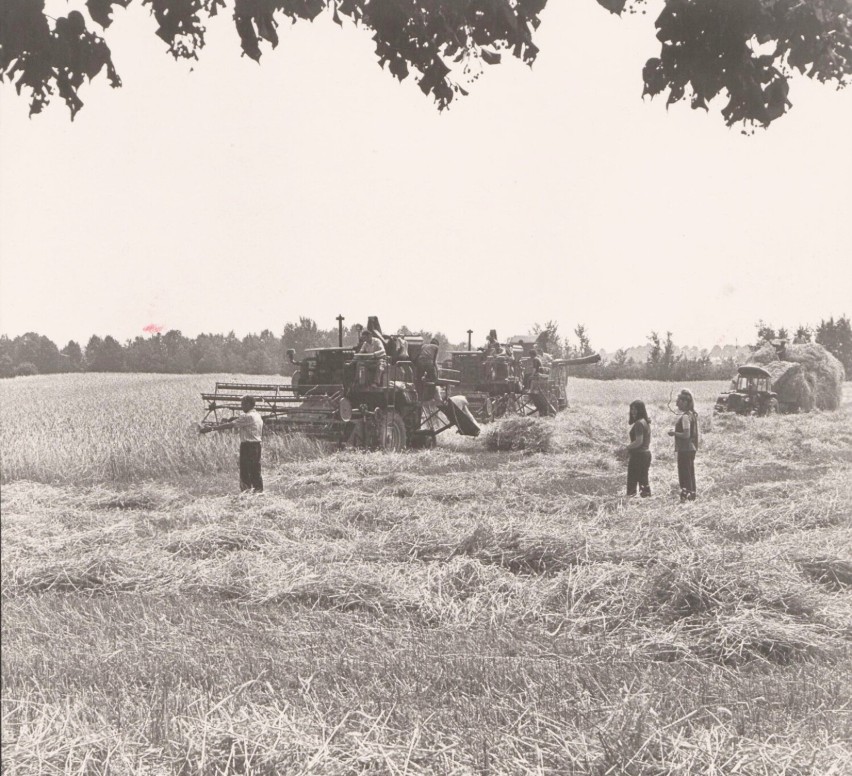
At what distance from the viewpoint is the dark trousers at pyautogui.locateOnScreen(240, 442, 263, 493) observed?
821cm

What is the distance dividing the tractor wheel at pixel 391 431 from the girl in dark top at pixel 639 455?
5.28m

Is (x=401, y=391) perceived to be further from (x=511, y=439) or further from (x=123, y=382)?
(x=123, y=382)

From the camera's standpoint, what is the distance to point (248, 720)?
111 inches

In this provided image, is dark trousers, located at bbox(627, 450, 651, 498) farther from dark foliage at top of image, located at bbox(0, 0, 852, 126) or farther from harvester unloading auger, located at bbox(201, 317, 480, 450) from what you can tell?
dark foliage at top of image, located at bbox(0, 0, 852, 126)

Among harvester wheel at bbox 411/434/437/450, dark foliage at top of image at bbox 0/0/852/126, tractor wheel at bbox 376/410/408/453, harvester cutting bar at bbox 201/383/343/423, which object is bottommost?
harvester wheel at bbox 411/434/437/450

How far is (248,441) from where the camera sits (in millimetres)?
8164

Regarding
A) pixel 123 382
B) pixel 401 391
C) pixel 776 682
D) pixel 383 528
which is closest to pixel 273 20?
pixel 776 682

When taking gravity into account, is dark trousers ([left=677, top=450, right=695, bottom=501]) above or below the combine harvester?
below

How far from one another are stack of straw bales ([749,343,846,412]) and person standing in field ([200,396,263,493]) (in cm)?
1737

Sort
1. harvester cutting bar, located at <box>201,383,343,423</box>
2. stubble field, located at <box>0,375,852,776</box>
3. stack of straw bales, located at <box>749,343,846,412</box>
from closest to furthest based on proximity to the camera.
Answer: stubble field, located at <box>0,375,852,776</box> < harvester cutting bar, located at <box>201,383,343,423</box> < stack of straw bales, located at <box>749,343,846,412</box>

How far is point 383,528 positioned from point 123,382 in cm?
642

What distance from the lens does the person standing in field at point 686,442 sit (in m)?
8.87

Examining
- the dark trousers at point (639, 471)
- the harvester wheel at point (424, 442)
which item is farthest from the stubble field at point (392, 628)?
the harvester wheel at point (424, 442)

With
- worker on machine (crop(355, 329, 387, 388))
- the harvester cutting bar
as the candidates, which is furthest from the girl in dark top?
worker on machine (crop(355, 329, 387, 388))
